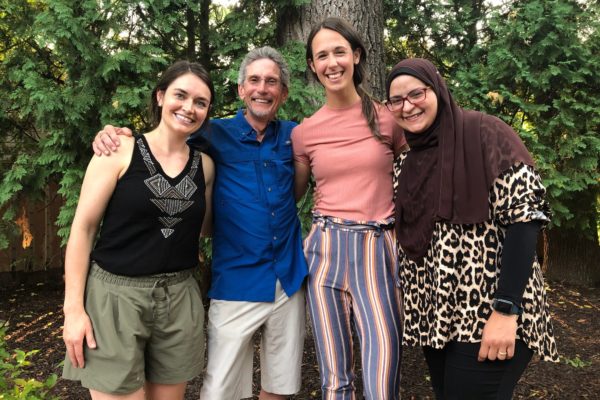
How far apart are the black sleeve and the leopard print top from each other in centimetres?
4

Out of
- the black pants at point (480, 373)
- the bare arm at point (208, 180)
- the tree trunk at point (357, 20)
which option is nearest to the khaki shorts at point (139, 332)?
the bare arm at point (208, 180)

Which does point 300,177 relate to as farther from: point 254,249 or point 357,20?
point 357,20

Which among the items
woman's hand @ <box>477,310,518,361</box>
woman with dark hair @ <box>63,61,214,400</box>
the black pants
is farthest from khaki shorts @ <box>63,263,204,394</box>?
woman's hand @ <box>477,310,518,361</box>

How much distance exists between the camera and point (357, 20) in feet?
13.3

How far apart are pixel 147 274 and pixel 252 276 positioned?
0.55 metres

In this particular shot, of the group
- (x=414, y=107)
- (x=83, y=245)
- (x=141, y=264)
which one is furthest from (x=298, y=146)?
(x=83, y=245)

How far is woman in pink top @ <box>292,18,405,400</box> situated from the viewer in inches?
91.9

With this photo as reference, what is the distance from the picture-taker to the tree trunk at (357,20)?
4043 mm

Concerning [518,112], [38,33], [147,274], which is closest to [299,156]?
[147,274]

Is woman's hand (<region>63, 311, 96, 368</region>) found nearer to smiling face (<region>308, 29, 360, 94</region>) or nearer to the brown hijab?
the brown hijab

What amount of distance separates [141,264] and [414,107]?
1.31 metres

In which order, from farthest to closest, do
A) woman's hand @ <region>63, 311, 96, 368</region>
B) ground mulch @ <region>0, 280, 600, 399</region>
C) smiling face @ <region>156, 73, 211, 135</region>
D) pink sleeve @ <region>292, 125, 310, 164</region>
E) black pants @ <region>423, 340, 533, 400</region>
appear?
ground mulch @ <region>0, 280, 600, 399</region>
pink sleeve @ <region>292, 125, 310, 164</region>
smiling face @ <region>156, 73, 211, 135</region>
woman's hand @ <region>63, 311, 96, 368</region>
black pants @ <region>423, 340, 533, 400</region>

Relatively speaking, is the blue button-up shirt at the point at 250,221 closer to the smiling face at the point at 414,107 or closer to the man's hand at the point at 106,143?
the man's hand at the point at 106,143

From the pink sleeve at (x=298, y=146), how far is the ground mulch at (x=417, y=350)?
1.95 metres
